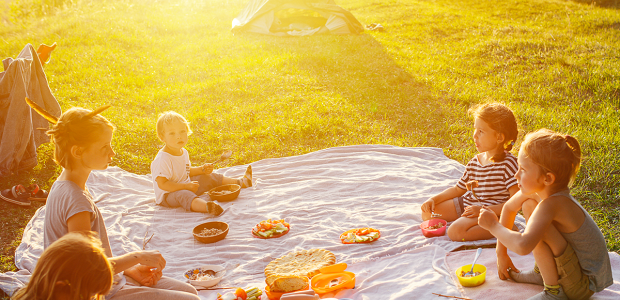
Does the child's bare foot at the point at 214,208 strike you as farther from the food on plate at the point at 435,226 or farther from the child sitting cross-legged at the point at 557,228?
the child sitting cross-legged at the point at 557,228

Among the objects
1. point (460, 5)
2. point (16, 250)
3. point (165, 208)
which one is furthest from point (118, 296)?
point (460, 5)

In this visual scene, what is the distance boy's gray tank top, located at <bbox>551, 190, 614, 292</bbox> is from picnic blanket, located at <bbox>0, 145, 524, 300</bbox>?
31.8 inches

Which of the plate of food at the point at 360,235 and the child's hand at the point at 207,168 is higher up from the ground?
the child's hand at the point at 207,168

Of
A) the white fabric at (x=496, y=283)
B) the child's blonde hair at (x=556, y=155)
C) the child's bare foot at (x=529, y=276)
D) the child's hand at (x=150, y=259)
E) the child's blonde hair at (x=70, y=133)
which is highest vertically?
the child's blonde hair at (x=70, y=133)

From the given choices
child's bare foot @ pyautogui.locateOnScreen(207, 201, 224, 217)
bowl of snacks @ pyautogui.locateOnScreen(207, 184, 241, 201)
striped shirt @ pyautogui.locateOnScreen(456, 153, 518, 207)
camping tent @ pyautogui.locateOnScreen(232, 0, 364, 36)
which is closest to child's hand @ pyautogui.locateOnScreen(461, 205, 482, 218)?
striped shirt @ pyautogui.locateOnScreen(456, 153, 518, 207)

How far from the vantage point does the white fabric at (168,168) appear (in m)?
4.60

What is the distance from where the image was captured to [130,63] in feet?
33.9

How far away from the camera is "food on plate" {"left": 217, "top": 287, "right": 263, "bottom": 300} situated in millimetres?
2848

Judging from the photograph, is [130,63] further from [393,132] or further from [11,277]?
[11,277]

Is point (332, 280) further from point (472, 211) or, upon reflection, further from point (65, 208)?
point (65, 208)

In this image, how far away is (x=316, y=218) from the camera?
4.31 meters

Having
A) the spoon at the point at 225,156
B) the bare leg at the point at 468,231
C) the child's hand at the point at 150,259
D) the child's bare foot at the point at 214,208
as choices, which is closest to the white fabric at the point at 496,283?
the bare leg at the point at 468,231

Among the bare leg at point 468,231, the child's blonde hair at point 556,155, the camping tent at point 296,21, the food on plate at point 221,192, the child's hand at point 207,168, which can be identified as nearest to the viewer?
the child's blonde hair at point 556,155

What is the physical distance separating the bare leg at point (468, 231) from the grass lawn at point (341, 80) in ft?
3.34
